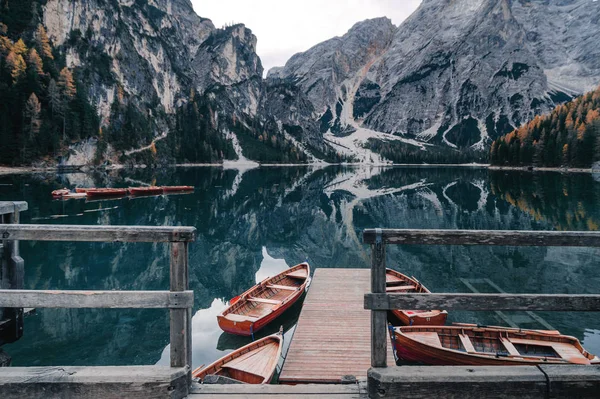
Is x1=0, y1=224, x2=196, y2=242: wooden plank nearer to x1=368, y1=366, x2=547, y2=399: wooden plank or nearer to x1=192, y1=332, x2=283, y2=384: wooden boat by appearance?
x1=368, y1=366, x2=547, y2=399: wooden plank

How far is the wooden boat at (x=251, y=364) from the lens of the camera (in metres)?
9.17

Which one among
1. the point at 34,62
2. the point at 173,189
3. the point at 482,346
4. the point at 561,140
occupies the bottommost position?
the point at 482,346

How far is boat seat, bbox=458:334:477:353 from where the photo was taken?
10.4 m

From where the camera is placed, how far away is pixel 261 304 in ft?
50.6

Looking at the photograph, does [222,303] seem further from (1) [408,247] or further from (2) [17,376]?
(1) [408,247]

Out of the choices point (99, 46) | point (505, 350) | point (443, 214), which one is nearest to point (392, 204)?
point (443, 214)

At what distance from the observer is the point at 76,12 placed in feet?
556

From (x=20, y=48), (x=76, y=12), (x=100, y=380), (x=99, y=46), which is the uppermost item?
(x=76, y=12)

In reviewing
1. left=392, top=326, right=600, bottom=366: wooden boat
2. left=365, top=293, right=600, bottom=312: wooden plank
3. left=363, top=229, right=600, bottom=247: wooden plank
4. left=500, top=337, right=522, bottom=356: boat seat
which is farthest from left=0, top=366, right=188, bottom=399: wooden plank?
left=500, top=337, right=522, bottom=356: boat seat

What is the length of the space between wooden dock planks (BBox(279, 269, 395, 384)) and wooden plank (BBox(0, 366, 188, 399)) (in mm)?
3928

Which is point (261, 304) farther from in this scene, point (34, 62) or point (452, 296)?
point (34, 62)

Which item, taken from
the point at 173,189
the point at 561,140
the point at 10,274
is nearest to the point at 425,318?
the point at 10,274

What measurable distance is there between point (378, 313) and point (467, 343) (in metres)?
7.21

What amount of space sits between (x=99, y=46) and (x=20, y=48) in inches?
1930
